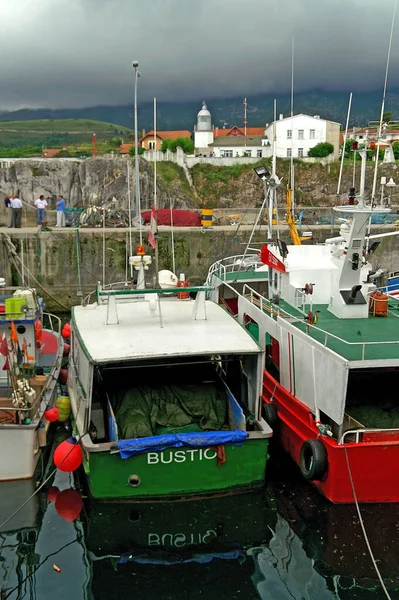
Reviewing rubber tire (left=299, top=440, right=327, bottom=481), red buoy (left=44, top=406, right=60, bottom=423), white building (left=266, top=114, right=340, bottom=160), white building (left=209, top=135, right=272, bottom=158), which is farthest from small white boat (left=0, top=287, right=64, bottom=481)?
white building (left=209, top=135, right=272, bottom=158)

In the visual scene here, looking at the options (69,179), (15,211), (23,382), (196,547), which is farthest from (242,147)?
(196,547)

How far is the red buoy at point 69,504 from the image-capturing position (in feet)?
35.7

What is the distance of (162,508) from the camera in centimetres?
1077

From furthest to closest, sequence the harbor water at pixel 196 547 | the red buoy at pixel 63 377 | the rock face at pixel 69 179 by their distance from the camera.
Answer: the rock face at pixel 69 179 < the red buoy at pixel 63 377 < the harbor water at pixel 196 547

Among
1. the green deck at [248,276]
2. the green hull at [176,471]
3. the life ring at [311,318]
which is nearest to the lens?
the green hull at [176,471]

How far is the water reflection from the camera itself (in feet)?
29.4

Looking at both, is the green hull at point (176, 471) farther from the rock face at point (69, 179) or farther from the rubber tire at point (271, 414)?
the rock face at point (69, 179)

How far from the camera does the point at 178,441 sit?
10281 mm

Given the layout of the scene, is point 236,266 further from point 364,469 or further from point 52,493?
point 364,469

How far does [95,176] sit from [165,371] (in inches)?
1933

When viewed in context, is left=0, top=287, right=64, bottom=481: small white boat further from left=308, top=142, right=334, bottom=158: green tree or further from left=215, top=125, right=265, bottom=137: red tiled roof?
left=215, top=125, right=265, bottom=137: red tiled roof

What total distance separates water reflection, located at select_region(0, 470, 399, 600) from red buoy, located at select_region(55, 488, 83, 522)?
1.1 inches

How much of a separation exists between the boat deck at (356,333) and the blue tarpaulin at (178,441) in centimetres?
242

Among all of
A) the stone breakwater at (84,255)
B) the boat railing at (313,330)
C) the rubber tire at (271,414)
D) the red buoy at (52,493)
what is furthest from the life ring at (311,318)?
the stone breakwater at (84,255)
